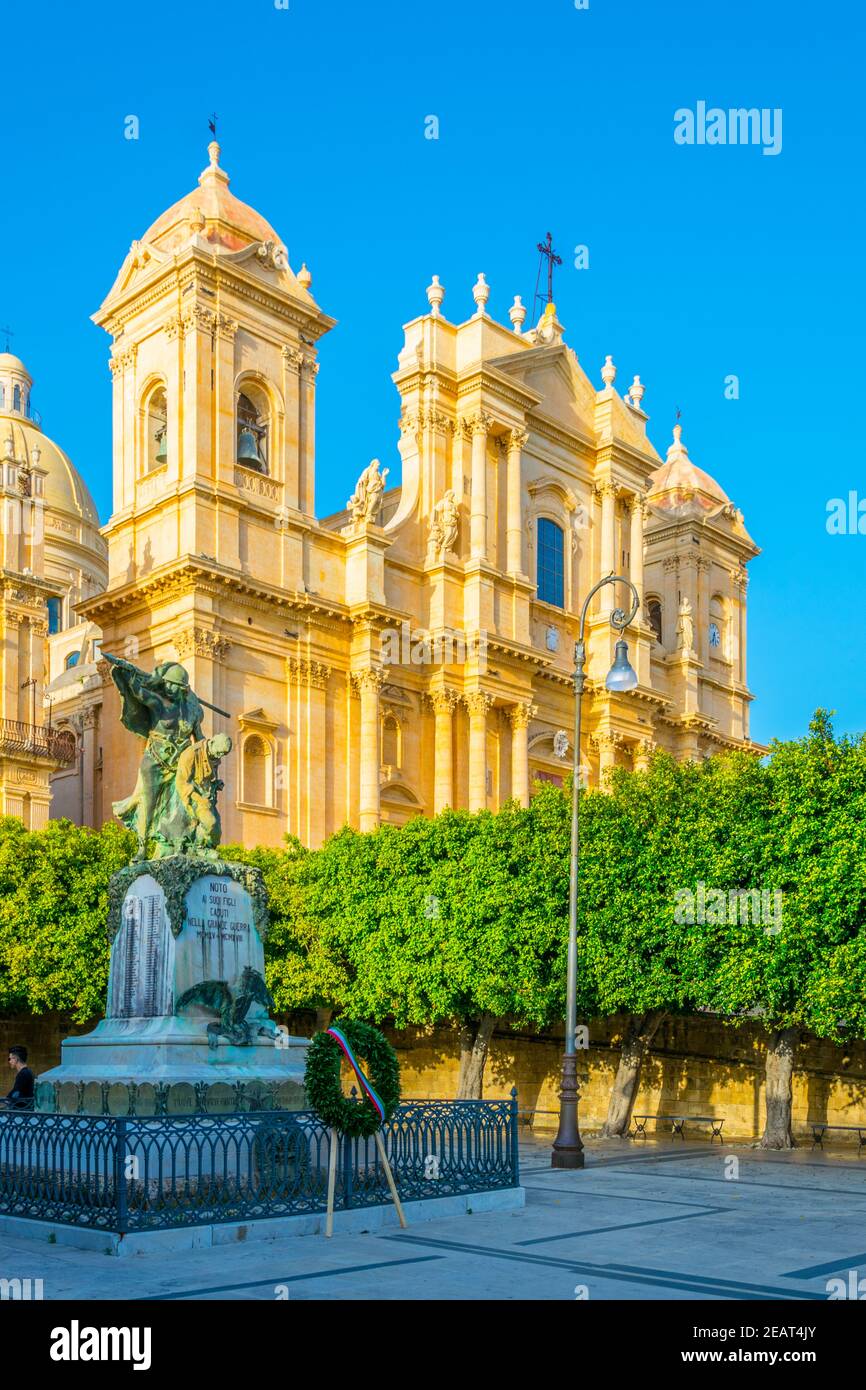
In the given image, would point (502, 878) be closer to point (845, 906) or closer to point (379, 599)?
point (845, 906)

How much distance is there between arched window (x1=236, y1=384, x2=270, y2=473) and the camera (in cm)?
4575

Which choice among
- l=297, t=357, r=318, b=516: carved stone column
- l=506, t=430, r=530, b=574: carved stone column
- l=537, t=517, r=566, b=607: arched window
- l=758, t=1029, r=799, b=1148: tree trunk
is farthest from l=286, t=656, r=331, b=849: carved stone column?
l=758, t=1029, r=799, b=1148: tree trunk

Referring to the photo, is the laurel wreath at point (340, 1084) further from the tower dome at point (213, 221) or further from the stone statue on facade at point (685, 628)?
the stone statue on facade at point (685, 628)

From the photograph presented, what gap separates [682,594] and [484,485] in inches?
656

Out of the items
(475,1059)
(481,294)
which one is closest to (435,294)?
(481,294)

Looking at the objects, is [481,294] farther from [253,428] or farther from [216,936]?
[216,936]

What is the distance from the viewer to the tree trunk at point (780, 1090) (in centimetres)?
3053

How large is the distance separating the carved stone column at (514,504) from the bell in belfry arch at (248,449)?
9.77 m

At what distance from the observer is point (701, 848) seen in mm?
31359

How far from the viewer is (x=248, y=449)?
45.7 metres

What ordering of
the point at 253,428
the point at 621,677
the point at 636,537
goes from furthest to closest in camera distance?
the point at 636,537, the point at 253,428, the point at 621,677

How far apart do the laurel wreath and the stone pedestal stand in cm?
168

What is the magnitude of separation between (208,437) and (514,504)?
12.4m
